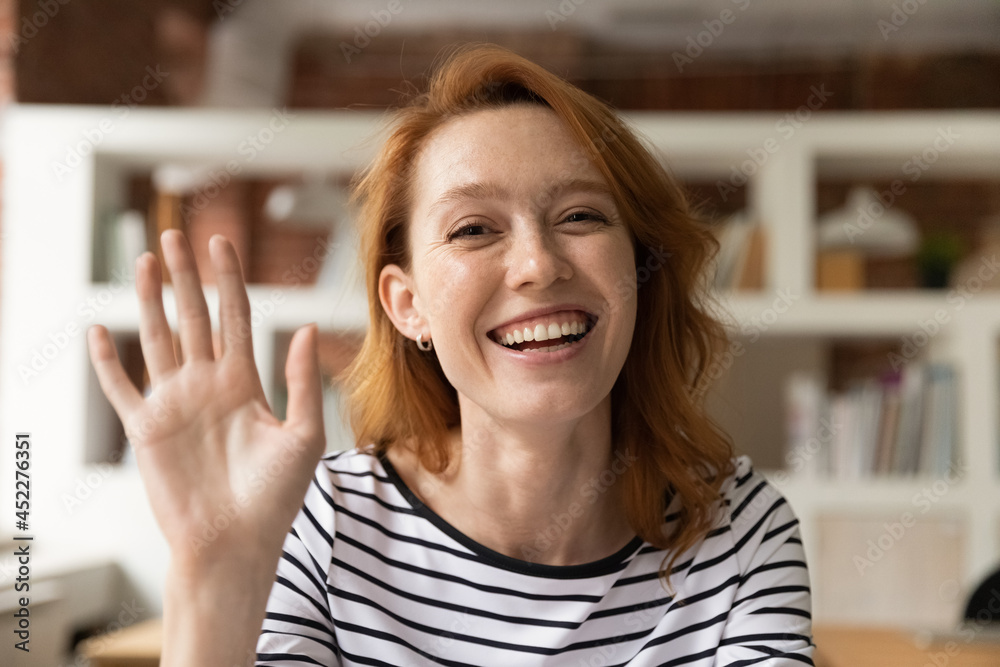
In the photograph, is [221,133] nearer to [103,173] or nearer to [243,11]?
[103,173]

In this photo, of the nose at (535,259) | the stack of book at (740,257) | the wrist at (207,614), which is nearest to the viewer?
the wrist at (207,614)

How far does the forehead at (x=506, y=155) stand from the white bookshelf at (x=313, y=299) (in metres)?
1.95

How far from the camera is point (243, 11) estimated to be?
4156 millimetres

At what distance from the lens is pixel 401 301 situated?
1386mm

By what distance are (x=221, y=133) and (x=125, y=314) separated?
765mm

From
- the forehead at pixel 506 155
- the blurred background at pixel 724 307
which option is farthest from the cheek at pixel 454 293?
the blurred background at pixel 724 307

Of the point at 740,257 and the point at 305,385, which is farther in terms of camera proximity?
the point at 740,257

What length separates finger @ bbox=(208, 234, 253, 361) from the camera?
928 mm

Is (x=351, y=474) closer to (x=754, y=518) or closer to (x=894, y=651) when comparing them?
(x=754, y=518)

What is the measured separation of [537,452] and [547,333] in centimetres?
21

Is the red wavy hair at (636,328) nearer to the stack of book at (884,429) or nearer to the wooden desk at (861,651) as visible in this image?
the wooden desk at (861,651)

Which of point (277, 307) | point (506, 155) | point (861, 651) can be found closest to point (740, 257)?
point (861, 651)

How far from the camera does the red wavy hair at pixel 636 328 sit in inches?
50.1

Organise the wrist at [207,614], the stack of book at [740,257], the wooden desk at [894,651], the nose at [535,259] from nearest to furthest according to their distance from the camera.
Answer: the wrist at [207,614], the nose at [535,259], the wooden desk at [894,651], the stack of book at [740,257]
